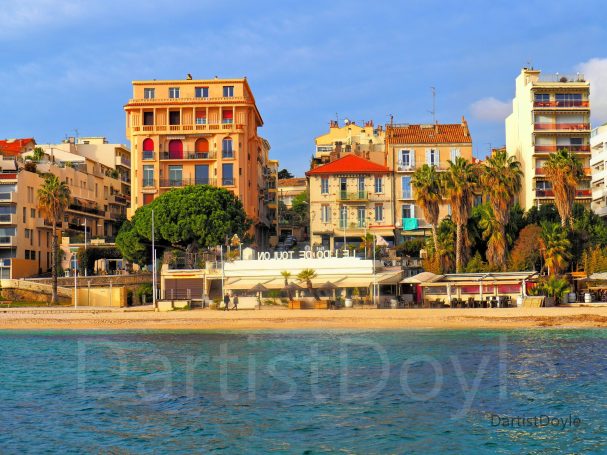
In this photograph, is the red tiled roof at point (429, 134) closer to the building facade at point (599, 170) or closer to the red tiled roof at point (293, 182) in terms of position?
the building facade at point (599, 170)

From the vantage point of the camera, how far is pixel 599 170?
90.1m

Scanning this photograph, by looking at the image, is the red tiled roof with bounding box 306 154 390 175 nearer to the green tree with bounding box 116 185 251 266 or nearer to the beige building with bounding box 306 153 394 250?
the beige building with bounding box 306 153 394 250

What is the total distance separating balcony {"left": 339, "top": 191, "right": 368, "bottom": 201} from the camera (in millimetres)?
81375

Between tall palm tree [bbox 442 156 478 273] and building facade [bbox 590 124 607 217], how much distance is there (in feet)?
87.9

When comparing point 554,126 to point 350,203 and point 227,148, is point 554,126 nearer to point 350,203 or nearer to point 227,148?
point 350,203

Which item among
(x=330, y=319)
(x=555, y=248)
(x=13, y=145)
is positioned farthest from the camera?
(x=13, y=145)

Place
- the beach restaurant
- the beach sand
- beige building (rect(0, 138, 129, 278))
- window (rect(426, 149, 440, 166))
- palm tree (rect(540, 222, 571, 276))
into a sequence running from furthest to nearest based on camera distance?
window (rect(426, 149, 440, 166)) < beige building (rect(0, 138, 129, 278)) < palm tree (rect(540, 222, 571, 276)) < the beach restaurant < the beach sand

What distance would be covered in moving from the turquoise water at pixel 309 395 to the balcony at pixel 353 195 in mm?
38713

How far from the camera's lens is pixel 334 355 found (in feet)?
121

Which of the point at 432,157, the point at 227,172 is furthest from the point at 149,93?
the point at 432,157

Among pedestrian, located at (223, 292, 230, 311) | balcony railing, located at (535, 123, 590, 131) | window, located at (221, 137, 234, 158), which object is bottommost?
pedestrian, located at (223, 292, 230, 311)

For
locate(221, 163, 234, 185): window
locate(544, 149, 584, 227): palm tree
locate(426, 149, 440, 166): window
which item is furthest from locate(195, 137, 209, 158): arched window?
locate(544, 149, 584, 227): palm tree

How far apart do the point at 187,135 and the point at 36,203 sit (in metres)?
17.1

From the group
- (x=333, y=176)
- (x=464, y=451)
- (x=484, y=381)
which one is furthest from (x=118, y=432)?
(x=333, y=176)
